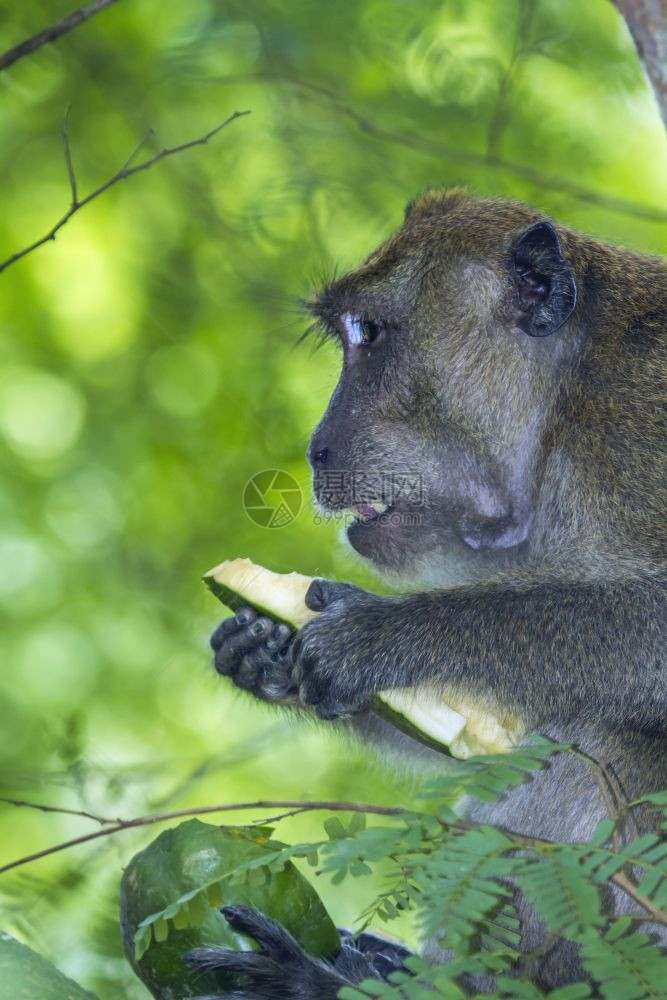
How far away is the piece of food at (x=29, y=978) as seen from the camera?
8.87 ft

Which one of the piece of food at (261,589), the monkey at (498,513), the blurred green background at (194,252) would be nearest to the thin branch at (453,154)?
the blurred green background at (194,252)

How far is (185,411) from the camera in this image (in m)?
6.64

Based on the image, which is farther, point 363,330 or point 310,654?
point 363,330

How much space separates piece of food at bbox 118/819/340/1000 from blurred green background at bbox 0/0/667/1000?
2.70m

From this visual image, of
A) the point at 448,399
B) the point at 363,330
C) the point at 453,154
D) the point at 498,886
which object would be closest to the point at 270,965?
the point at 498,886

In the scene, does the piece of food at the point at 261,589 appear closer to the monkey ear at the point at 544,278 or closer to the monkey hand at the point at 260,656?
the monkey hand at the point at 260,656

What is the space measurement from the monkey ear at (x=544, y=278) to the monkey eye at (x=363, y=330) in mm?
560

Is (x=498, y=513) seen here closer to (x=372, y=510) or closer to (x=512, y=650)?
(x=372, y=510)

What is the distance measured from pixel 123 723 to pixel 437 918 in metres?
4.70

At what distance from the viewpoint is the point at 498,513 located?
4094mm

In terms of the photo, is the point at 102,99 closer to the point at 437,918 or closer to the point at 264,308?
the point at 264,308

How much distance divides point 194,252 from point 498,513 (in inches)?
133

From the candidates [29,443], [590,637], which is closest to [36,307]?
[29,443]

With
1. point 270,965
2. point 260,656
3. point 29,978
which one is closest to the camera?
point 29,978
